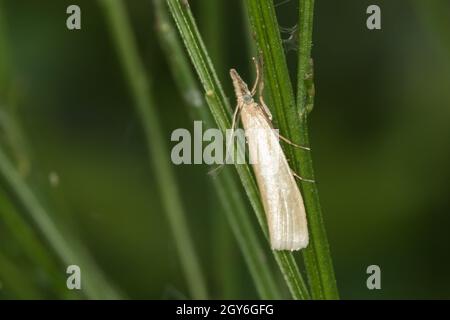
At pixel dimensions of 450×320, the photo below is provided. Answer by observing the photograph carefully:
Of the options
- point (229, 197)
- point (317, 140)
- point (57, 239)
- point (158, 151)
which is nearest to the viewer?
point (229, 197)

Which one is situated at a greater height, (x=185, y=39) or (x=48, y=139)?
(x=185, y=39)

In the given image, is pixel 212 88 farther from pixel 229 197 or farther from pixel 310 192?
pixel 229 197

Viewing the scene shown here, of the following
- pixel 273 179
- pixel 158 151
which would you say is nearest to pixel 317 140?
pixel 158 151
